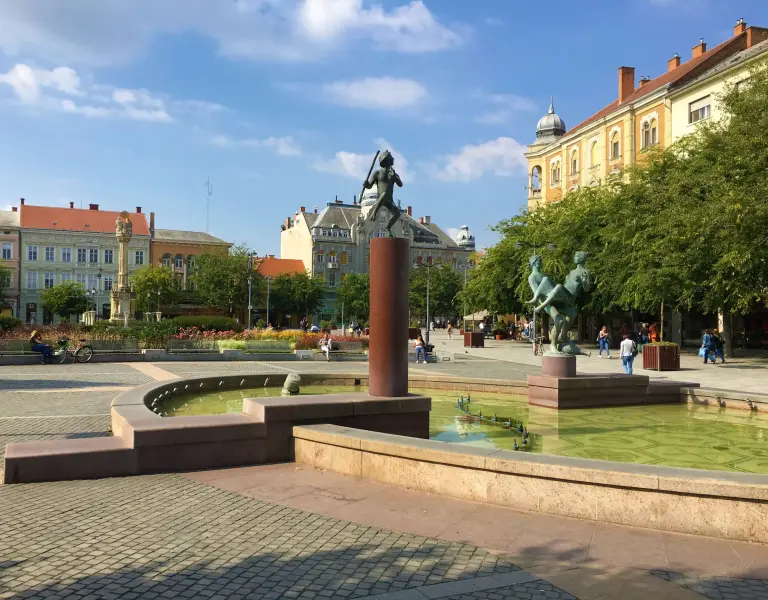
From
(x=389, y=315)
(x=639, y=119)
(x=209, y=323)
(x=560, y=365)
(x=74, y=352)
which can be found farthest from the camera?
(x=639, y=119)

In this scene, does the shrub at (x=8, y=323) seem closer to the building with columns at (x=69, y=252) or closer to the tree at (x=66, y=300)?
the tree at (x=66, y=300)

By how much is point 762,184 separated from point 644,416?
50.7ft

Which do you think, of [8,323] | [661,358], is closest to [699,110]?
[661,358]

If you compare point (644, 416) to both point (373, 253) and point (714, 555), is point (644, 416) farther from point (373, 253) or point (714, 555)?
point (714, 555)

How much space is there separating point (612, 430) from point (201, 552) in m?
7.87

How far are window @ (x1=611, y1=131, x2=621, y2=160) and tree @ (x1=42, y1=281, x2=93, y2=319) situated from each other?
56.2 metres

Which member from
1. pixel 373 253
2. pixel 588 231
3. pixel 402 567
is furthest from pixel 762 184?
pixel 402 567

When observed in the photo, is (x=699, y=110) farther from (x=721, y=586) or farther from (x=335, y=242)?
(x=335, y=242)

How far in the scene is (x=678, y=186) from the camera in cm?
2772

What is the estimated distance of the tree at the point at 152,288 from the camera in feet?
232

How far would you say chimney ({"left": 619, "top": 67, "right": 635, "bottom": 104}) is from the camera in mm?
51219

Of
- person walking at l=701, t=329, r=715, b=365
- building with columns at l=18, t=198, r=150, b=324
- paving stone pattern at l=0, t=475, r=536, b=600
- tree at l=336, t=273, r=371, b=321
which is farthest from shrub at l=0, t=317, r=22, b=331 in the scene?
tree at l=336, t=273, r=371, b=321

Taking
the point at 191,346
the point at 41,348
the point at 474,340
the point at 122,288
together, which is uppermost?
the point at 122,288

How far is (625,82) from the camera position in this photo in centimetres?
5125
